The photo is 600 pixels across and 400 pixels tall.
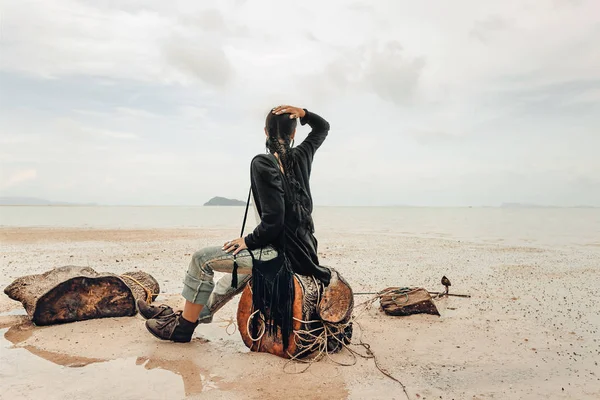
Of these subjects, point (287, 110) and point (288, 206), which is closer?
point (288, 206)

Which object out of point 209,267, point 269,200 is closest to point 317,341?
point 209,267

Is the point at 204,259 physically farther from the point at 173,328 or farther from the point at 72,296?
the point at 72,296

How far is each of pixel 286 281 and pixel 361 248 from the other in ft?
40.4

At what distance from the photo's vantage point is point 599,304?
279 inches

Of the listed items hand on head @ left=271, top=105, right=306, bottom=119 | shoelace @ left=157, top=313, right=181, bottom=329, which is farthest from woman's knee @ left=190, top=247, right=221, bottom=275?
hand on head @ left=271, top=105, right=306, bottom=119

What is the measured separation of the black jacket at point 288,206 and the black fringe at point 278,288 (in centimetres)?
13

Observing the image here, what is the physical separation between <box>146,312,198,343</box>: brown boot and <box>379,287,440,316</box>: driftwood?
274cm

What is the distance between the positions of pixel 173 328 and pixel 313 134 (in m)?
2.55

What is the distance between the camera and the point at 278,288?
14.4ft

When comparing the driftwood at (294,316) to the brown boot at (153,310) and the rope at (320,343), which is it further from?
the brown boot at (153,310)

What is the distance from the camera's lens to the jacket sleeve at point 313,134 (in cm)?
475

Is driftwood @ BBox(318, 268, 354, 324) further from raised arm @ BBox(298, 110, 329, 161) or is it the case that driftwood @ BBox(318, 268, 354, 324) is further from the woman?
raised arm @ BBox(298, 110, 329, 161)

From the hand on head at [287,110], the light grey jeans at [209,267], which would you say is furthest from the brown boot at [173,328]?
the hand on head at [287,110]

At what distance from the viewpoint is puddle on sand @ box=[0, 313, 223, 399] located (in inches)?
142
